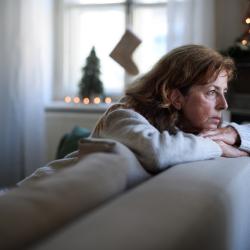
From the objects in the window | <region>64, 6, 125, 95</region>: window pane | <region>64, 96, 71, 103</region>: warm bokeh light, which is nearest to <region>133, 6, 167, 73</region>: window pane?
the window

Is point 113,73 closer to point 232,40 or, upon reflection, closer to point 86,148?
point 232,40

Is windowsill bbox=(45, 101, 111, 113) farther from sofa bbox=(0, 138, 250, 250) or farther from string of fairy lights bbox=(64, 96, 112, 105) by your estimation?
sofa bbox=(0, 138, 250, 250)

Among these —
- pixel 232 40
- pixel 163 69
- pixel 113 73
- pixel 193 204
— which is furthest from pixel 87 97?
pixel 193 204

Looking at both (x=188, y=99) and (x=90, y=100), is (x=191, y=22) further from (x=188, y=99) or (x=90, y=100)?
(x=188, y=99)

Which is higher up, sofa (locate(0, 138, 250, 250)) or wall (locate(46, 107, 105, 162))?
sofa (locate(0, 138, 250, 250))

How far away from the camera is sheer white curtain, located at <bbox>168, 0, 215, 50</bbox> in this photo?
367 centimetres

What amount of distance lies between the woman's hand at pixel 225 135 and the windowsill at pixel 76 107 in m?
2.51

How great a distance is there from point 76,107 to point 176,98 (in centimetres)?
265

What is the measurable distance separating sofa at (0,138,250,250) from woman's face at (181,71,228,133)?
45 cm

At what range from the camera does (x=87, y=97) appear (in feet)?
13.8

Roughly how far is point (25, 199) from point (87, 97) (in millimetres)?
3460

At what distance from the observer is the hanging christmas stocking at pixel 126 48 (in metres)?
2.65

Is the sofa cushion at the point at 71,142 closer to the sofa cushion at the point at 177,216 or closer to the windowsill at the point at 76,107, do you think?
the windowsill at the point at 76,107

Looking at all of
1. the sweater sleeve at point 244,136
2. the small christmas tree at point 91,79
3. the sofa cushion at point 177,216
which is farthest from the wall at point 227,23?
the sofa cushion at point 177,216
